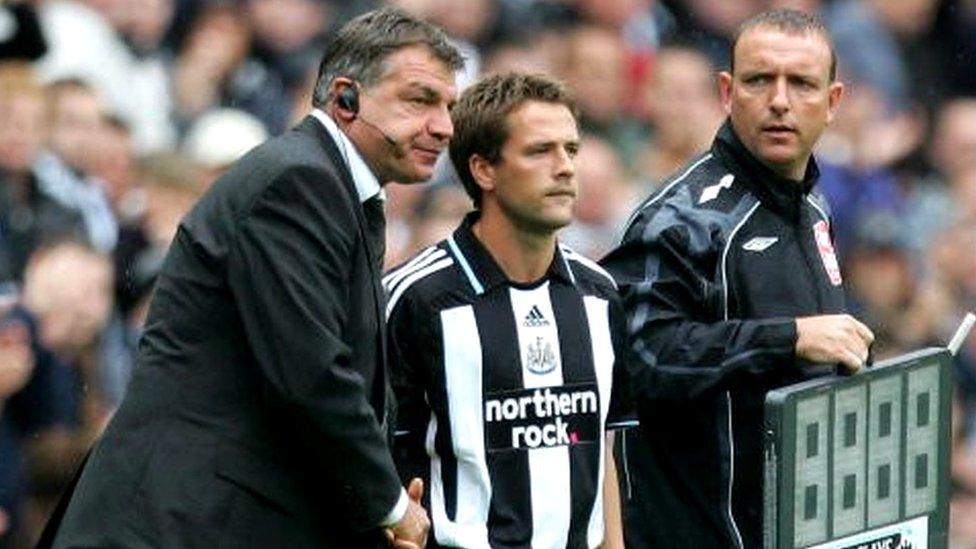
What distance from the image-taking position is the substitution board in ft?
15.9

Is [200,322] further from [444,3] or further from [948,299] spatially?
[948,299]

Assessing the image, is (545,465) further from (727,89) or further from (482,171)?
(727,89)

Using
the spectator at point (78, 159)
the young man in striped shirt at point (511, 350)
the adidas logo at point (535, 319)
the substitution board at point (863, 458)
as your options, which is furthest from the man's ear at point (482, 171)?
the spectator at point (78, 159)

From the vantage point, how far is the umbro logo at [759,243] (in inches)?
205

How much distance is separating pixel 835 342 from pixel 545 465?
59 centimetres

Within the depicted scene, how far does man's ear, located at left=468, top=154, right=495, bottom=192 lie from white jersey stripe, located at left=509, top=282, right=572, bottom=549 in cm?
22

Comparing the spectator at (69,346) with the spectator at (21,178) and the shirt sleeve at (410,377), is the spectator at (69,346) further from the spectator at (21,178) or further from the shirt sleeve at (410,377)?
the shirt sleeve at (410,377)

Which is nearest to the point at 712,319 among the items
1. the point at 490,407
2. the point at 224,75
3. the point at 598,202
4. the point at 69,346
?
the point at 490,407

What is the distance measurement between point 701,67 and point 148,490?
427 centimetres

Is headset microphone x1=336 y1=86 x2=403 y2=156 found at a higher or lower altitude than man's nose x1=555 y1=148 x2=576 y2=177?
higher

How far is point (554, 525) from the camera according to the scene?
198 inches

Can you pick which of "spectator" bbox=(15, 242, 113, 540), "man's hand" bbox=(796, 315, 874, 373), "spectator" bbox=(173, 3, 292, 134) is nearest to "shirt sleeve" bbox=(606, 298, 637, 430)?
"man's hand" bbox=(796, 315, 874, 373)

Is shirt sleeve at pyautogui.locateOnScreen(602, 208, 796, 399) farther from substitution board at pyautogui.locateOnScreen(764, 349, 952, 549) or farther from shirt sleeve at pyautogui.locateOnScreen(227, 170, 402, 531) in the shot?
shirt sleeve at pyautogui.locateOnScreen(227, 170, 402, 531)

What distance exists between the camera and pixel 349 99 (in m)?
4.54
